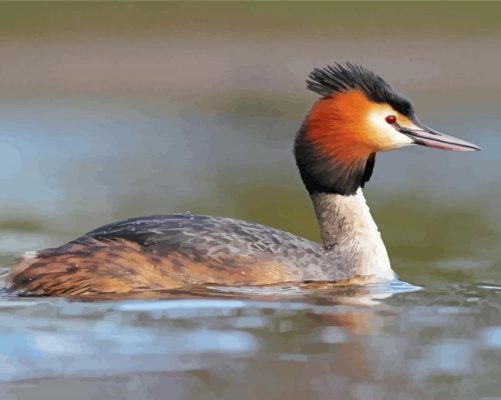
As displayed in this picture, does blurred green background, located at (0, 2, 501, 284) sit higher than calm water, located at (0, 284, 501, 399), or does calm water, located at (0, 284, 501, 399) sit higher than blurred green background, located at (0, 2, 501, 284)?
blurred green background, located at (0, 2, 501, 284)

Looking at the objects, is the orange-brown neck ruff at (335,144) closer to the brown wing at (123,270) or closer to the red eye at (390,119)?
the red eye at (390,119)

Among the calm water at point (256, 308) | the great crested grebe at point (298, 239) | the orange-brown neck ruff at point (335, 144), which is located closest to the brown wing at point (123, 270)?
the great crested grebe at point (298, 239)

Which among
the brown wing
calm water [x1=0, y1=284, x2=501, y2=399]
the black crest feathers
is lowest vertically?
calm water [x1=0, y1=284, x2=501, y2=399]

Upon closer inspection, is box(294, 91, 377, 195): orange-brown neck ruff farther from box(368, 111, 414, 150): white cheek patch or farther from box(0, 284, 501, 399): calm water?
box(0, 284, 501, 399): calm water

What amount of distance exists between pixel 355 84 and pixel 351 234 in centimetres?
88

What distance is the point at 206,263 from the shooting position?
7914 mm

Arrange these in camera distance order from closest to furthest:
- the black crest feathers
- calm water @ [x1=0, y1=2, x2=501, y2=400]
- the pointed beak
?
calm water @ [x1=0, y1=2, x2=501, y2=400] → the black crest feathers → the pointed beak

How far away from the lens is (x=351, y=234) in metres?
8.66

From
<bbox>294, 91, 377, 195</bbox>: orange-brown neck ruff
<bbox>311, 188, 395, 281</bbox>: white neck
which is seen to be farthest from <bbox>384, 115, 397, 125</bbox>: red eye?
<bbox>311, 188, 395, 281</bbox>: white neck

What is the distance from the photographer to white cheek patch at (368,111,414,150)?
8430 mm

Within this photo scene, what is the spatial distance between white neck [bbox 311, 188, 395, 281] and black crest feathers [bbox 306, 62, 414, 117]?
0.61 meters

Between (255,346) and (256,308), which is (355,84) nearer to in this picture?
(256,308)

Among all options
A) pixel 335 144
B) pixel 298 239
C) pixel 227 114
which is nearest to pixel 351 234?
pixel 298 239

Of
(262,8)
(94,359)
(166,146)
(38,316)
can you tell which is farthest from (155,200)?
(262,8)
